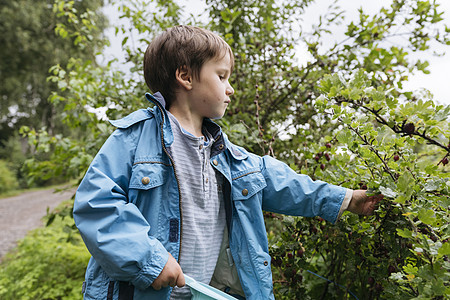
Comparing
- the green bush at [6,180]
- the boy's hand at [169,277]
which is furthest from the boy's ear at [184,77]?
the green bush at [6,180]

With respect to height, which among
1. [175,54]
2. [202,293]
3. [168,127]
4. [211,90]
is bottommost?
[202,293]

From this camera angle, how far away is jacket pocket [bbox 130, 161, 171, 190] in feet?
4.06

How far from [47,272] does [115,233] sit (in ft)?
10.9

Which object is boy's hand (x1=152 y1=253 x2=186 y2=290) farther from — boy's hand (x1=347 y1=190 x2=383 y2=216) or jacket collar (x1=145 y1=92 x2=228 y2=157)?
boy's hand (x1=347 y1=190 x2=383 y2=216)

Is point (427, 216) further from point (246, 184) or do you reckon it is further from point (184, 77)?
point (184, 77)

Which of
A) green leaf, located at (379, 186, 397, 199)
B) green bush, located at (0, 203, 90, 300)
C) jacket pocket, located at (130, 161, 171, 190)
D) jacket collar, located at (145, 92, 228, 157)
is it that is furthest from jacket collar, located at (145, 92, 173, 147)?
green bush, located at (0, 203, 90, 300)

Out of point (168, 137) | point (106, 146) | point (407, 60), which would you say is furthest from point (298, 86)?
point (106, 146)

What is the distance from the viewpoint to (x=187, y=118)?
1538 mm

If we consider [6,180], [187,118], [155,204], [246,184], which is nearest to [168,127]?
[187,118]

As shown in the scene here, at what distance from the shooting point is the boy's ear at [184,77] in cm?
150

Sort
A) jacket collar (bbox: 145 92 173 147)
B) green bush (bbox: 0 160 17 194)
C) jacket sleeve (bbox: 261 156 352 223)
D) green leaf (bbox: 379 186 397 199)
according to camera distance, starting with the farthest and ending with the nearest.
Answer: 1. green bush (bbox: 0 160 17 194)
2. jacket sleeve (bbox: 261 156 352 223)
3. jacket collar (bbox: 145 92 173 147)
4. green leaf (bbox: 379 186 397 199)

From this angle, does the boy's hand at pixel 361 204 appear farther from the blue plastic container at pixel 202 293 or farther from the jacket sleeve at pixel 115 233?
the jacket sleeve at pixel 115 233

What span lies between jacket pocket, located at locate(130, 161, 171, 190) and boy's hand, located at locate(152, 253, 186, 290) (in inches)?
10.6

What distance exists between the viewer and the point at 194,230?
1.37m
